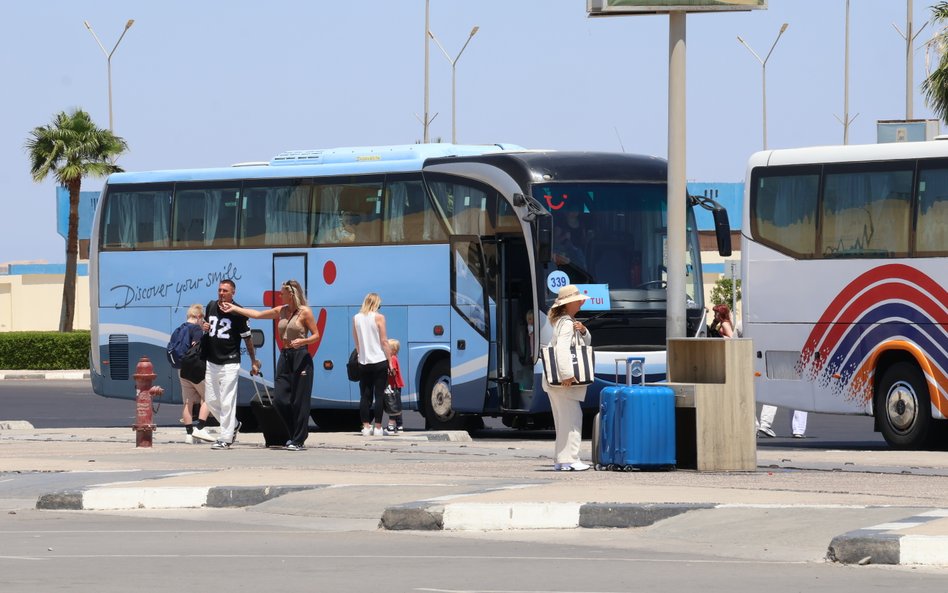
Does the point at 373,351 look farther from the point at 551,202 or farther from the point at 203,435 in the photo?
the point at 551,202

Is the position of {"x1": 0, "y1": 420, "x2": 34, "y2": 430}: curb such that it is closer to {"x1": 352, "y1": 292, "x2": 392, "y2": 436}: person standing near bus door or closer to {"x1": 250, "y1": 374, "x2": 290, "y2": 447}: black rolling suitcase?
{"x1": 352, "y1": 292, "x2": 392, "y2": 436}: person standing near bus door

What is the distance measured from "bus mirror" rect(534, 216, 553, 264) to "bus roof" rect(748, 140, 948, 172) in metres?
2.47

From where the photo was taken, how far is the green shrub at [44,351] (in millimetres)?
51656

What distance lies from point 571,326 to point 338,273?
31.9 feet

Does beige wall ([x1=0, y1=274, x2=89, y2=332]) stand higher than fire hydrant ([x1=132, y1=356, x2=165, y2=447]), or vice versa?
beige wall ([x1=0, y1=274, x2=89, y2=332])

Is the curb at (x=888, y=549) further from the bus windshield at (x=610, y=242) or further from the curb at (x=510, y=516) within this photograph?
the bus windshield at (x=610, y=242)

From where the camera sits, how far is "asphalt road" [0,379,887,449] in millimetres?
23969

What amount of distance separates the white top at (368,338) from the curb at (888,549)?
40.0 feet

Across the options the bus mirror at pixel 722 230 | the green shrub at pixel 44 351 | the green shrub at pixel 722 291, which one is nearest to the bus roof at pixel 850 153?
the bus mirror at pixel 722 230

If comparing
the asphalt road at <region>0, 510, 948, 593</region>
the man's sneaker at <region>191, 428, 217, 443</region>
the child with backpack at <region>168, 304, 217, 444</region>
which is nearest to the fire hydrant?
the man's sneaker at <region>191, 428, 217, 443</region>

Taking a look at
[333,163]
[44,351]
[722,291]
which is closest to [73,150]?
[44,351]

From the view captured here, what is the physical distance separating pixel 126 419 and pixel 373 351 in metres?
9.25

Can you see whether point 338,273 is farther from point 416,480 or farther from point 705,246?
point 705,246

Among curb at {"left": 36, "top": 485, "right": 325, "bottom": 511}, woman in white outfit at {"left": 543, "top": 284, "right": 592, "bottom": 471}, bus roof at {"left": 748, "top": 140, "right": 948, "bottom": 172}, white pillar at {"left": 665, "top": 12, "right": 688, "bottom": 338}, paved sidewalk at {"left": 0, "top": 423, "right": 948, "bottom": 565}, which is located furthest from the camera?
bus roof at {"left": 748, "top": 140, "right": 948, "bottom": 172}
